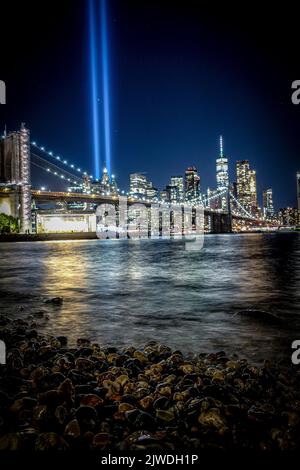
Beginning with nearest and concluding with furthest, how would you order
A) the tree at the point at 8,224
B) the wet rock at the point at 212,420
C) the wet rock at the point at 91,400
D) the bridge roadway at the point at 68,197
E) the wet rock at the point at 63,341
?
the wet rock at the point at 212,420, the wet rock at the point at 91,400, the wet rock at the point at 63,341, the tree at the point at 8,224, the bridge roadway at the point at 68,197

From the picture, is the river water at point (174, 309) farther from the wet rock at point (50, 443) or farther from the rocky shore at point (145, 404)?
the wet rock at point (50, 443)

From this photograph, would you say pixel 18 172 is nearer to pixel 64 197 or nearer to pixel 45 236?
pixel 64 197

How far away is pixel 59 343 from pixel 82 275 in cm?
971

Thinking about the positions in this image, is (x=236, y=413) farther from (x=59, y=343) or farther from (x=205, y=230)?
(x=205, y=230)

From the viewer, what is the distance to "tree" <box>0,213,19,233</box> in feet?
170

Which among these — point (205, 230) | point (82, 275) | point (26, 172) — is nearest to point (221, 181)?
point (205, 230)

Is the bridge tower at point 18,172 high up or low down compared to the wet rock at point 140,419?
up

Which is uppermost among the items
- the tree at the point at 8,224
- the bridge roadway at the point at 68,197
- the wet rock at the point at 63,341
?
the bridge roadway at the point at 68,197

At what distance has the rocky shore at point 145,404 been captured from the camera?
7.04ft

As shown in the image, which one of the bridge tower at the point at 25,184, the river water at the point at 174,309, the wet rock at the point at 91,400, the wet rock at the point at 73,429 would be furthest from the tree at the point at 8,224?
the wet rock at the point at 73,429

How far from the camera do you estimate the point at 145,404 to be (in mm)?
2555

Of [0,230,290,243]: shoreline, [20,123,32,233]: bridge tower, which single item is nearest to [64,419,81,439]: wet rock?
[0,230,290,243]: shoreline

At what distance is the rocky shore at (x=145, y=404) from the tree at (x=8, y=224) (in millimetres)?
52437

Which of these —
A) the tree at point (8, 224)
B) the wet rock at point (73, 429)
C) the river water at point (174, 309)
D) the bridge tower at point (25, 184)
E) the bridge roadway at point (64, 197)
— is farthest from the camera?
the bridge tower at point (25, 184)
